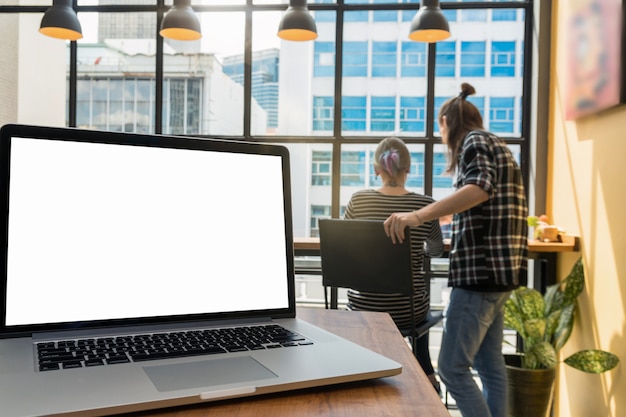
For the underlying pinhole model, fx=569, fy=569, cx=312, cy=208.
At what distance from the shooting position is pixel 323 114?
4.23 metres

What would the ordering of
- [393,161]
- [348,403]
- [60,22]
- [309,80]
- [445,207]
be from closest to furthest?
1. [348,403]
2. [445,207]
3. [393,161]
4. [60,22]
5. [309,80]

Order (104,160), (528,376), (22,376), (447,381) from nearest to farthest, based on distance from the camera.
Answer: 1. (22,376)
2. (104,160)
3. (447,381)
4. (528,376)

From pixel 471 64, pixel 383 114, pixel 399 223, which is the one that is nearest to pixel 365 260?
pixel 399 223

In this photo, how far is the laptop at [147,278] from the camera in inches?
24.5

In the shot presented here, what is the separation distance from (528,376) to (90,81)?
12.0 ft

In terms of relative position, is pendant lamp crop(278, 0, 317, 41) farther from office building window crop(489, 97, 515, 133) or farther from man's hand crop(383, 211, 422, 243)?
man's hand crop(383, 211, 422, 243)

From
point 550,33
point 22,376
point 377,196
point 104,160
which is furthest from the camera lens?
point 550,33

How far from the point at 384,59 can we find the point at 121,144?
363 cm

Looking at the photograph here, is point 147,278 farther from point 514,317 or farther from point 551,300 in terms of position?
point 551,300

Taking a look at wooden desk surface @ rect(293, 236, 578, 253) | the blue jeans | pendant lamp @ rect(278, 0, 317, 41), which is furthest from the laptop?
pendant lamp @ rect(278, 0, 317, 41)

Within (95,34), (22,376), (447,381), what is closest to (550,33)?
(447,381)

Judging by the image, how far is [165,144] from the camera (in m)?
0.85

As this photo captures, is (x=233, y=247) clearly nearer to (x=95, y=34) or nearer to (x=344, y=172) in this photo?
(x=344, y=172)

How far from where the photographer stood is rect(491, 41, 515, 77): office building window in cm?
408
